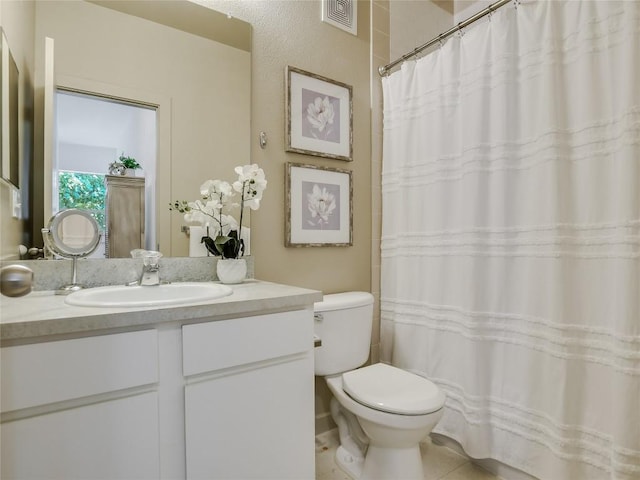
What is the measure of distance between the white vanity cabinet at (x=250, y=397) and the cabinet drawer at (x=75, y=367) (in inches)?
3.9

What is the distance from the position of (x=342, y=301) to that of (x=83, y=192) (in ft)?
3.66

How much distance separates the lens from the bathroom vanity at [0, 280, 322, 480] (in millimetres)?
688

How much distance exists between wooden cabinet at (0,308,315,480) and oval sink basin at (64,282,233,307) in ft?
0.42

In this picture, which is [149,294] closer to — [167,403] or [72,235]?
[72,235]

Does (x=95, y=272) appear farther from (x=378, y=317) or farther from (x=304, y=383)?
(x=378, y=317)

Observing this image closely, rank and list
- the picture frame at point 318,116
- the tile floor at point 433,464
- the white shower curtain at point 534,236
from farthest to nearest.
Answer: the picture frame at point 318,116
the tile floor at point 433,464
the white shower curtain at point 534,236

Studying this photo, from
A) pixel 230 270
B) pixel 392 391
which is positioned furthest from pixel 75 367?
pixel 392 391

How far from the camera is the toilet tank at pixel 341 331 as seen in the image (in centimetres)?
154

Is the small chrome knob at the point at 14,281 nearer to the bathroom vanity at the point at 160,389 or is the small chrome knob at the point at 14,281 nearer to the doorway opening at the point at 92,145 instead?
the bathroom vanity at the point at 160,389

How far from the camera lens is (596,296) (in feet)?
3.85

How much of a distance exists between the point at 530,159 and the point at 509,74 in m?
0.37

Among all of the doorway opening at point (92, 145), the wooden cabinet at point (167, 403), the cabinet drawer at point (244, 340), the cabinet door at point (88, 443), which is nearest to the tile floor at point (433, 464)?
the wooden cabinet at point (167, 403)

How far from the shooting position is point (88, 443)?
738 mm

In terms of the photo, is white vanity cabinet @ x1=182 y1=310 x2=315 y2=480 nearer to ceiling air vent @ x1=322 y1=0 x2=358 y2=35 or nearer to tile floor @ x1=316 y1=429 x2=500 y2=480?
tile floor @ x1=316 y1=429 x2=500 y2=480
